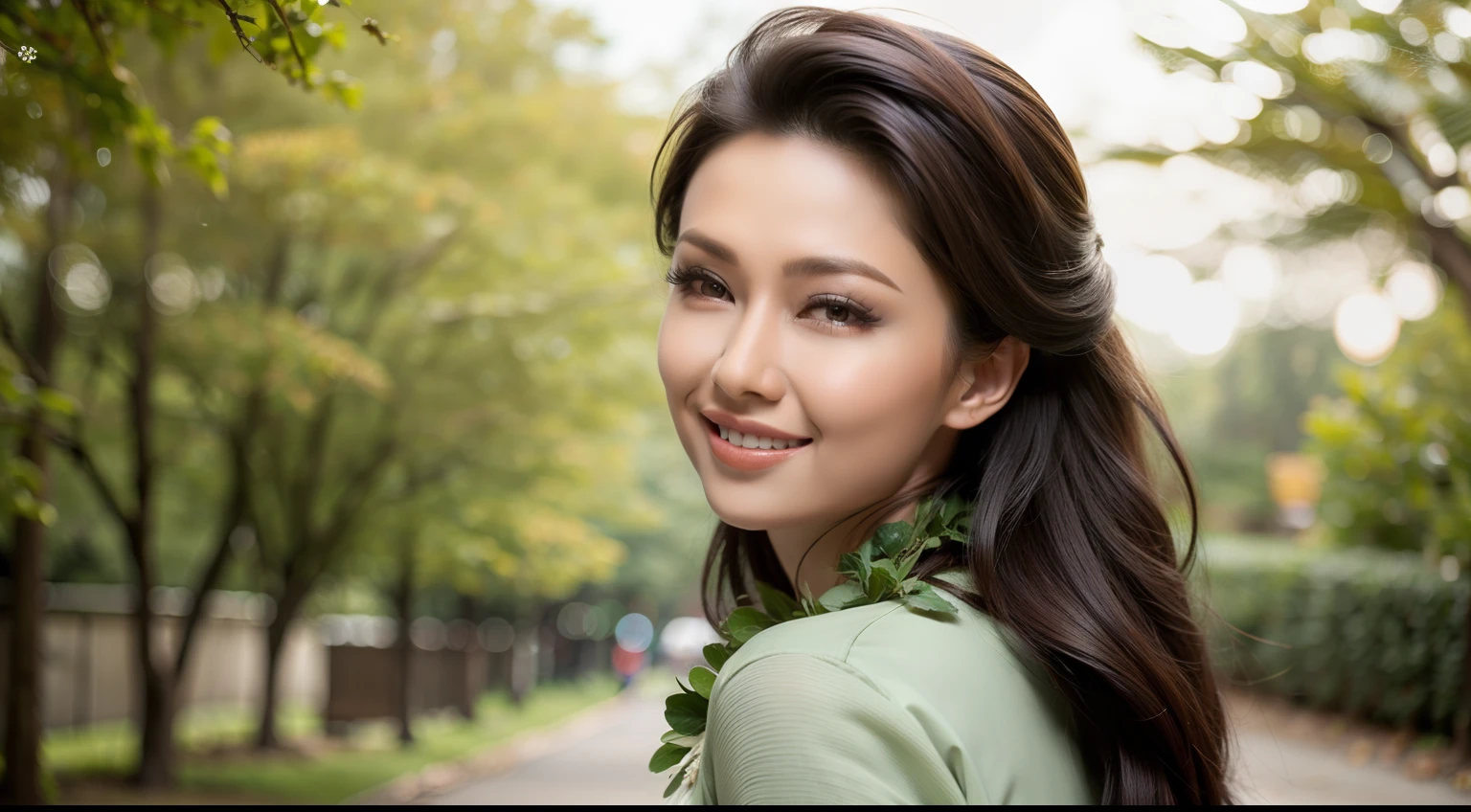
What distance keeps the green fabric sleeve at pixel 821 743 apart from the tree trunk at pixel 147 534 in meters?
8.02

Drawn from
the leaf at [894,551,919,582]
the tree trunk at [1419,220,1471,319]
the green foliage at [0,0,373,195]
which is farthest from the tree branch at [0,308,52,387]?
the tree trunk at [1419,220,1471,319]

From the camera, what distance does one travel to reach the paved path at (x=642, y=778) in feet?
25.1

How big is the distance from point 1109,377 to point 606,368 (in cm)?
961

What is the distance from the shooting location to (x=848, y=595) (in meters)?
1.54

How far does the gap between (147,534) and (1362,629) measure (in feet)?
33.0

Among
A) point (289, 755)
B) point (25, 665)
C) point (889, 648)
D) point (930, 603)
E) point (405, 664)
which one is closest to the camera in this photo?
point (889, 648)

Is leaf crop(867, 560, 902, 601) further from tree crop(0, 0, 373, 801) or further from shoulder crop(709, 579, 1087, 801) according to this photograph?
tree crop(0, 0, 373, 801)

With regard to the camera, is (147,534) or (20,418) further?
(147,534)

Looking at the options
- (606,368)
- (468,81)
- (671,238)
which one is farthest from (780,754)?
(606,368)

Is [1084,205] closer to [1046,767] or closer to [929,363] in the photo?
[929,363]

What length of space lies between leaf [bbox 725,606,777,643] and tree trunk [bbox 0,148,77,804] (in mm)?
6348

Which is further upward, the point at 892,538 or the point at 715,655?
the point at 892,538

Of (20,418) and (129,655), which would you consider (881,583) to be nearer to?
(20,418)

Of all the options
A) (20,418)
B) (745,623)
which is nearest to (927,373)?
(745,623)
